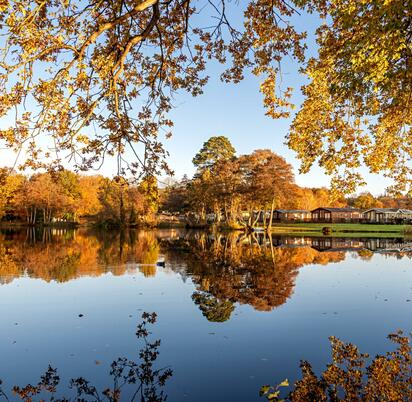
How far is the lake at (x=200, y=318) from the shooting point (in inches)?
243

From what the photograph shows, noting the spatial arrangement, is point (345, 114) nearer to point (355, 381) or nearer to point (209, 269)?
point (355, 381)

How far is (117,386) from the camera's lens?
560 centimetres

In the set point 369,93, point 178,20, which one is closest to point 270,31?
point 178,20

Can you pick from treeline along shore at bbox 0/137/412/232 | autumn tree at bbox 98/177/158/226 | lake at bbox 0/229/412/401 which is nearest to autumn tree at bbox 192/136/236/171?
treeline along shore at bbox 0/137/412/232

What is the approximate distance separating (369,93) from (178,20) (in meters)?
5.06

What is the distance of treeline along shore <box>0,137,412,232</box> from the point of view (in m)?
49.1

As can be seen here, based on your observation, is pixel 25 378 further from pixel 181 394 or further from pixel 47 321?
pixel 47 321

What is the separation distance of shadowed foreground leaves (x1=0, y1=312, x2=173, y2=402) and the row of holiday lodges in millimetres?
74407

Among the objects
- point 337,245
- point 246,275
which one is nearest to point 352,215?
point 337,245

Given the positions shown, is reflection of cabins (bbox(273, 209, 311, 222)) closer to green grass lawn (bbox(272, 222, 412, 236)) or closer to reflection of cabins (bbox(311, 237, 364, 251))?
green grass lawn (bbox(272, 222, 412, 236))

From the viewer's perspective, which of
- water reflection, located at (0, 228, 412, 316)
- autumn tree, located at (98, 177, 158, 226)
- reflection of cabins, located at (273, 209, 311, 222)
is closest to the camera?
water reflection, located at (0, 228, 412, 316)

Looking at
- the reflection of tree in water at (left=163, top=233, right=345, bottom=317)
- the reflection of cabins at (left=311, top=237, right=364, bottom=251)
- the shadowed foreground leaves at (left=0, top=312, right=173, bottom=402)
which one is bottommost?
the shadowed foreground leaves at (left=0, top=312, right=173, bottom=402)

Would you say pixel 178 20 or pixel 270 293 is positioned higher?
pixel 178 20

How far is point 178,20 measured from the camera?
7.69 meters
